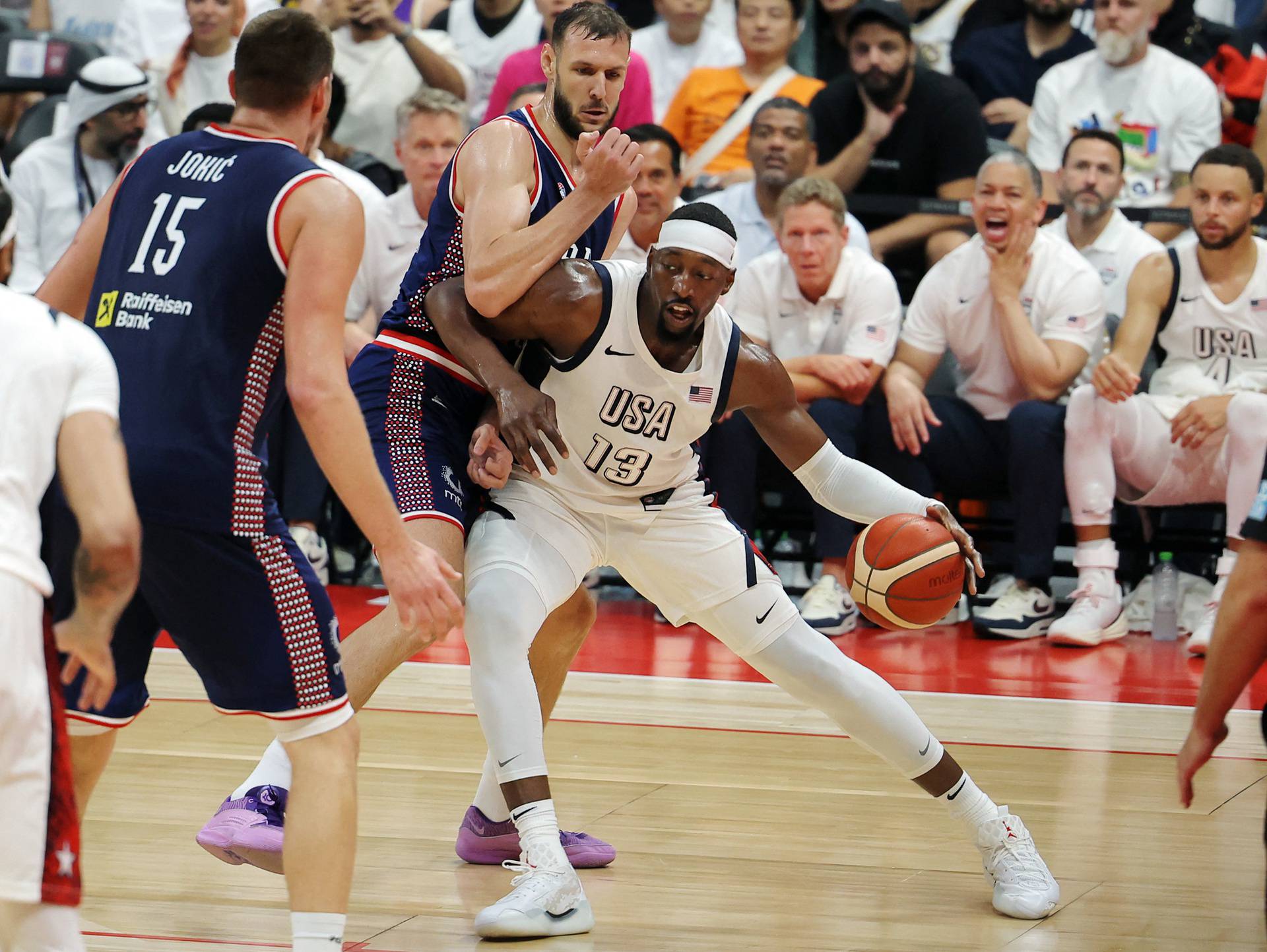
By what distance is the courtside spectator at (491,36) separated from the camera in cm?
930

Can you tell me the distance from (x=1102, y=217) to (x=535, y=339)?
448 cm

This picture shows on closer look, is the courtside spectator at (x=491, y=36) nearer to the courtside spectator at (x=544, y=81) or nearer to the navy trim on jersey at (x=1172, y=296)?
the courtside spectator at (x=544, y=81)

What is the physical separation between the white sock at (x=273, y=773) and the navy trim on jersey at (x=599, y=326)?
1148 mm

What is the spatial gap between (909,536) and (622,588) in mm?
3964

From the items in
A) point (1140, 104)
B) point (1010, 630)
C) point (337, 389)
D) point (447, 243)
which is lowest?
point (1010, 630)

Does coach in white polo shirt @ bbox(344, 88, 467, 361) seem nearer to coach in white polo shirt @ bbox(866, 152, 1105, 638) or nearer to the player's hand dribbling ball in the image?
coach in white polo shirt @ bbox(866, 152, 1105, 638)

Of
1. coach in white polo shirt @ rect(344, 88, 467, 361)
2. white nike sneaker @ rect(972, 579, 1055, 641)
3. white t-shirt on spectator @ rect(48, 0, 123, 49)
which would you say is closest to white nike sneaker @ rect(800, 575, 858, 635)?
white nike sneaker @ rect(972, 579, 1055, 641)

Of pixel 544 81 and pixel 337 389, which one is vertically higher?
pixel 337 389

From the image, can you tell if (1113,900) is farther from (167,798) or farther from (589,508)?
(167,798)

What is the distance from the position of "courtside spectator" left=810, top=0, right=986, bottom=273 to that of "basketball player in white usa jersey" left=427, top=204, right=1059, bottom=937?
4.25 metres

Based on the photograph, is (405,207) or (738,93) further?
(738,93)

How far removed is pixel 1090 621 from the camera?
6918 mm

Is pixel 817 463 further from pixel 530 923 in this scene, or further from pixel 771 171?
pixel 771 171

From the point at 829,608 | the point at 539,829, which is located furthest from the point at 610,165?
the point at 829,608
